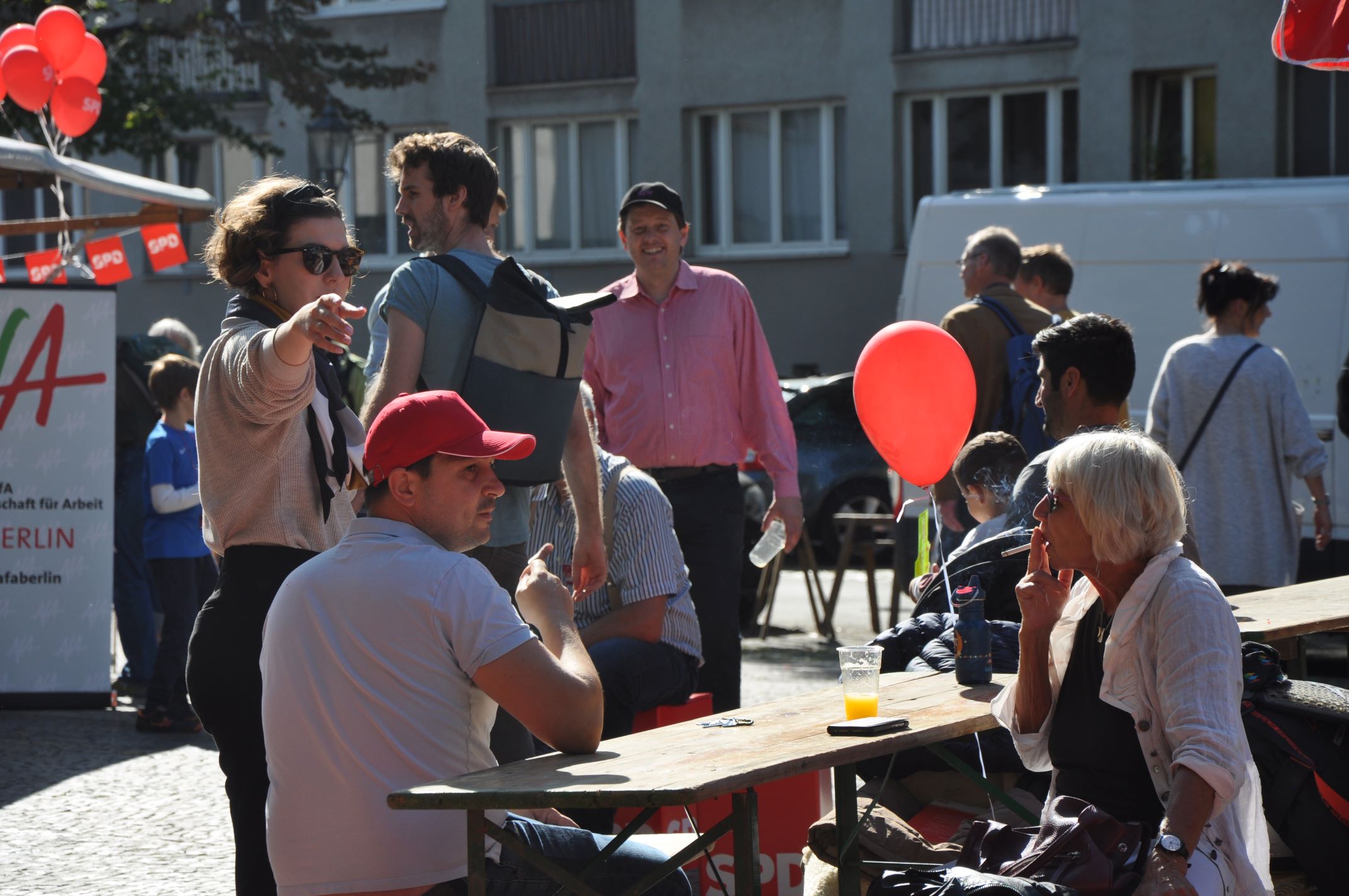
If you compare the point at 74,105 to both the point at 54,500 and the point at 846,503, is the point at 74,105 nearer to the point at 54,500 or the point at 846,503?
the point at 54,500

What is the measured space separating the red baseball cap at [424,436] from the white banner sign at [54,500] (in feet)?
17.0

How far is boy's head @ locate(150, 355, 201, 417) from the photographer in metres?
7.62

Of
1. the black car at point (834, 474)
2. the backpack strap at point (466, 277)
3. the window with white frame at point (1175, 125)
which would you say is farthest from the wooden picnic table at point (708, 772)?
the window with white frame at point (1175, 125)

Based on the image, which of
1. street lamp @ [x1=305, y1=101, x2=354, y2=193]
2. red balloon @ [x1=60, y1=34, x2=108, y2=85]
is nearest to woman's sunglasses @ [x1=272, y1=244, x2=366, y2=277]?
red balloon @ [x1=60, y1=34, x2=108, y2=85]

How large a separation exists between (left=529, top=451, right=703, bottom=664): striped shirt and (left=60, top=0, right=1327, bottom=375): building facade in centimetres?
1220

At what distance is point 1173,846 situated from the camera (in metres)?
2.99

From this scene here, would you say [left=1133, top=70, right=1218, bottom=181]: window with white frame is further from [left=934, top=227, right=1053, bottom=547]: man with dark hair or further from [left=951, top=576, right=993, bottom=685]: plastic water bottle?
[left=951, top=576, right=993, bottom=685]: plastic water bottle

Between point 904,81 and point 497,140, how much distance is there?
5.78m

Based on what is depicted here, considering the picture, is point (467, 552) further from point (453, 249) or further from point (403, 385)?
point (453, 249)

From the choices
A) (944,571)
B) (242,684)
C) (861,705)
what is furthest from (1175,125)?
(242,684)

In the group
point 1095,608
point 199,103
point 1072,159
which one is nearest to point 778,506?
point 1095,608

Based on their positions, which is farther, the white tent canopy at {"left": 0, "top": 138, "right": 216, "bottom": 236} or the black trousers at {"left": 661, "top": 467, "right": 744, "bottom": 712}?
the white tent canopy at {"left": 0, "top": 138, "right": 216, "bottom": 236}

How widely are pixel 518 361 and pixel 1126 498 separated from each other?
162 cm

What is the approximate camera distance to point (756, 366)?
20.3 ft
